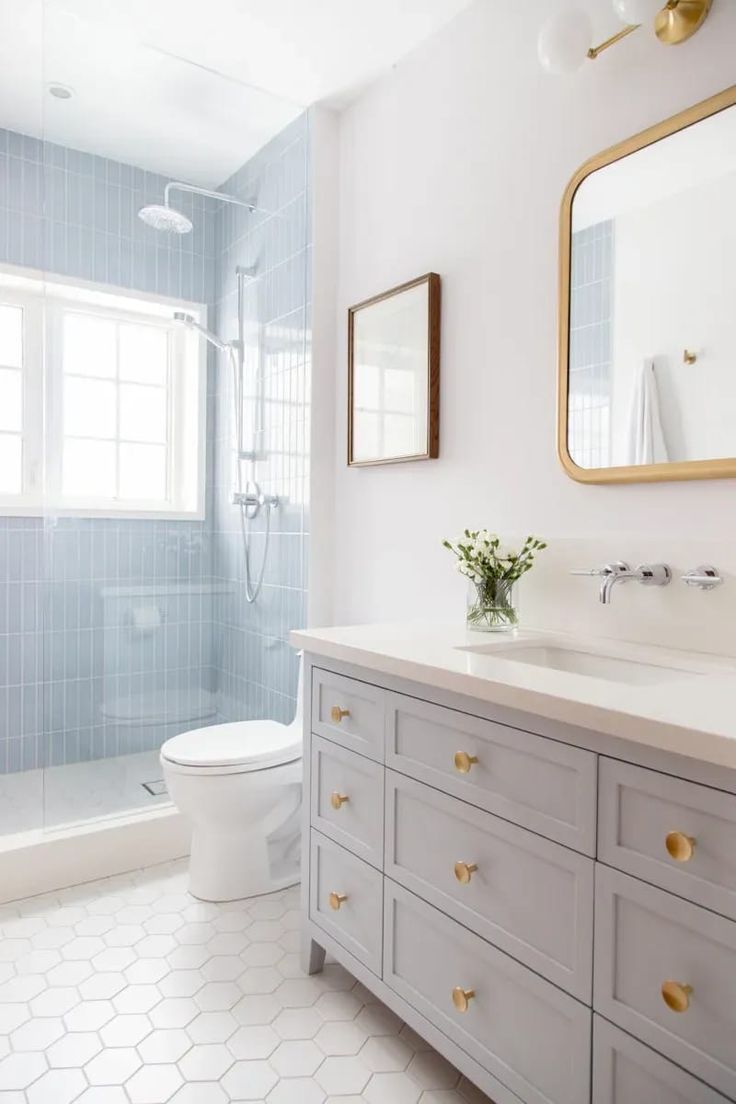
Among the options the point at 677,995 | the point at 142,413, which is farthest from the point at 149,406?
the point at 677,995

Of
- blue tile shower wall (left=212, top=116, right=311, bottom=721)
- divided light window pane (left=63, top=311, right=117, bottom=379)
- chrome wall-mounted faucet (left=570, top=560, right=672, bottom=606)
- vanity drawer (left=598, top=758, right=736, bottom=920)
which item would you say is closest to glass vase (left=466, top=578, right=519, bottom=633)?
chrome wall-mounted faucet (left=570, top=560, right=672, bottom=606)

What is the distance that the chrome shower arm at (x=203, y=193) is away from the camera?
2451 millimetres

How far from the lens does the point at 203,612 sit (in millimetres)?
2535

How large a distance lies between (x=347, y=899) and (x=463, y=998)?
1.30 feet

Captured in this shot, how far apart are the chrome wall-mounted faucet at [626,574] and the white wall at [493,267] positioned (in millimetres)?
34

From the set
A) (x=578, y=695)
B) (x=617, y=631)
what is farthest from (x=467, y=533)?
(x=578, y=695)

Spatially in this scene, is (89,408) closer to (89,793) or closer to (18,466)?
(18,466)

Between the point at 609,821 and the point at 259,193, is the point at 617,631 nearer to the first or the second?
the point at 609,821

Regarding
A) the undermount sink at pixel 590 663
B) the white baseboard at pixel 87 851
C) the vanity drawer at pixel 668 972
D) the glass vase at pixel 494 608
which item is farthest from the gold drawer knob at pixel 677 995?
the white baseboard at pixel 87 851

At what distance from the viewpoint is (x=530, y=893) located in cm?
116

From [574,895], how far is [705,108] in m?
1.45

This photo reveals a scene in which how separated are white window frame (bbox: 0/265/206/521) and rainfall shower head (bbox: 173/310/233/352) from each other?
0.02m

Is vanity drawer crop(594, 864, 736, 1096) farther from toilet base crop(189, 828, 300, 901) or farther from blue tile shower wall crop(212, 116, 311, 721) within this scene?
blue tile shower wall crop(212, 116, 311, 721)

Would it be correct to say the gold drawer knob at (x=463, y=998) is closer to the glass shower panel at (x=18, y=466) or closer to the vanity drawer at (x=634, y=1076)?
the vanity drawer at (x=634, y=1076)
